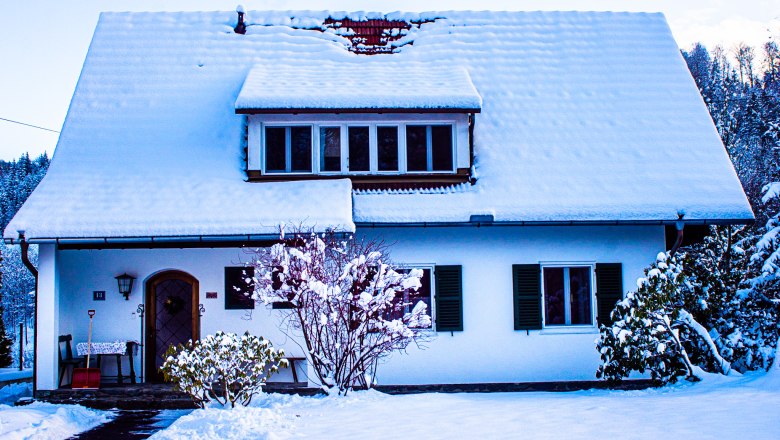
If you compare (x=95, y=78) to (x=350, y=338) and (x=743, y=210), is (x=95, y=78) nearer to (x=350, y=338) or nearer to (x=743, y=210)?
(x=350, y=338)

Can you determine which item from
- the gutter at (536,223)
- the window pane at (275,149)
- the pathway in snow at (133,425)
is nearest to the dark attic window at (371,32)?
the window pane at (275,149)

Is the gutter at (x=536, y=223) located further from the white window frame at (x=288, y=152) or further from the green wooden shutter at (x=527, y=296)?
the white window frame at (x=288, y=152)

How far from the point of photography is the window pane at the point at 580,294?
12.5 metres

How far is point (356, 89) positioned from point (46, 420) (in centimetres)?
724

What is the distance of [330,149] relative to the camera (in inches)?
517

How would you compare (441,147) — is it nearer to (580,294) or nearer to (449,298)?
(449,298)

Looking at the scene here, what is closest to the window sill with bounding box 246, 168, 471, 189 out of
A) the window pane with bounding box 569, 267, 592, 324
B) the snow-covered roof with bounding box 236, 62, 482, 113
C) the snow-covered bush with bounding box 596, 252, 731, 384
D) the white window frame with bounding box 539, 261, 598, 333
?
the snow-covered roof with bounding box 236, 62, 482, 113

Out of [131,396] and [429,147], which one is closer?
[131,396]

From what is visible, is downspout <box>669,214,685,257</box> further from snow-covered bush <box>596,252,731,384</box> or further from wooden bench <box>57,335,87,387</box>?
wooden bench <box>57,335,87,387</box>

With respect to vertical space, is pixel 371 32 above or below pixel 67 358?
above

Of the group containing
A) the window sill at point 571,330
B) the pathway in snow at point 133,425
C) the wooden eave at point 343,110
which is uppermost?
the wooden eave at point 343,110

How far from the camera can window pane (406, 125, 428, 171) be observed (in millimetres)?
13161

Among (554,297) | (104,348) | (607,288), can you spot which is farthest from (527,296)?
(104,348)

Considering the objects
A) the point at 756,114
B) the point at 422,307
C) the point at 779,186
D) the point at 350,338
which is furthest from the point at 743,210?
the point at 756,114
